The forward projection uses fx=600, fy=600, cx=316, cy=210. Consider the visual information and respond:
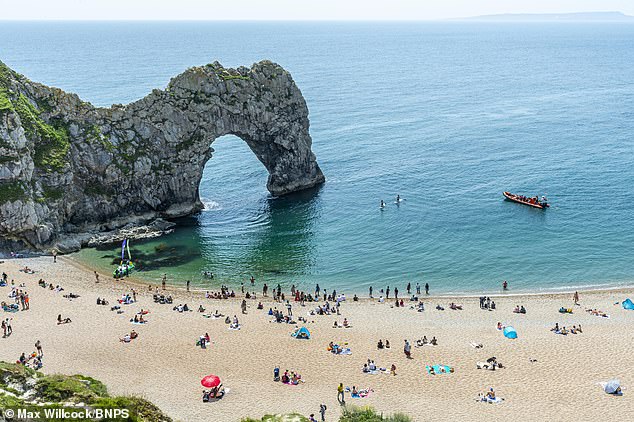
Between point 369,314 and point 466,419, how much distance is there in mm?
19638

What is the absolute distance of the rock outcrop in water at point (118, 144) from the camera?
226ft

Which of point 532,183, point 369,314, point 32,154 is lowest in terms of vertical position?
point 369,314

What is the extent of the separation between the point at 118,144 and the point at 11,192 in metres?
15.1

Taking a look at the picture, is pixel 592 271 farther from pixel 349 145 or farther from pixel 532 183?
pixel 349 145

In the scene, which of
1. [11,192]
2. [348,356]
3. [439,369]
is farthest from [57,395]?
[11,192]

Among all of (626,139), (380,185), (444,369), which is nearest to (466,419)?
(444,369)

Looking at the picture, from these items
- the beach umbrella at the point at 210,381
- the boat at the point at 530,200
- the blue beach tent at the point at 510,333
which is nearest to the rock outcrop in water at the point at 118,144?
the boat at the point at 530,200

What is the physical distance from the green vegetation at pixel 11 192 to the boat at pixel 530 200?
63968 mm

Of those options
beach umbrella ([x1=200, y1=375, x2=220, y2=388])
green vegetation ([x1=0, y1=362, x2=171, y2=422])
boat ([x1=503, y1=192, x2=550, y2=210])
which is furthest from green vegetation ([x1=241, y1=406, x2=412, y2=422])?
boat ([x1=503, y1=192, x2=550, y2=210])

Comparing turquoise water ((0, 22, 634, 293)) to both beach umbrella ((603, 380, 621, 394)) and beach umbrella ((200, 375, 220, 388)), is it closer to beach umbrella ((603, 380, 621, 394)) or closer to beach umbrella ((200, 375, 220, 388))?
beach umbrella ((603, 380, 621, 394))

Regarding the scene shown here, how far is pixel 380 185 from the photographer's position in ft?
316

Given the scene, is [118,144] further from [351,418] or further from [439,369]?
[351,418]

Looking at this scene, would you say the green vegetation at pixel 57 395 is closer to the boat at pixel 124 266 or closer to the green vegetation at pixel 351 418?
the green vegetation at pixel 351 418

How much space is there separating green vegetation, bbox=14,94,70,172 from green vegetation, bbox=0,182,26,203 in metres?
4.44
